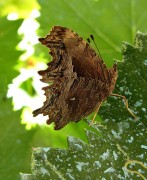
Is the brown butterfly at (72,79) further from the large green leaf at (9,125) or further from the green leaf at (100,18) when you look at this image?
the green leaf at (100,18)

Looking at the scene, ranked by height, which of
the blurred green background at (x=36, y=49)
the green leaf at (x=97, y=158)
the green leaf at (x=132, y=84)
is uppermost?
the blurred green background at (x=36, y=49)

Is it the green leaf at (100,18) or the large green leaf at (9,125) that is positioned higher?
the green leaf at (100,18)

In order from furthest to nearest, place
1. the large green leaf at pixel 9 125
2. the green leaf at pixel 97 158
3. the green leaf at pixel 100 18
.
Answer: the green leaf at pixel 100 18, the large green leaf at pixel 9 125, the green leaf at pixel 97 158

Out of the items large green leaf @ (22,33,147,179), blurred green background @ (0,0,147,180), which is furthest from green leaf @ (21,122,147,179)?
blurred green background @ (0,0,147,180)

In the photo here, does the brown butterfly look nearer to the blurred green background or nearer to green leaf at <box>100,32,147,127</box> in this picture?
green leaf at <box>100,32,147,127</box>

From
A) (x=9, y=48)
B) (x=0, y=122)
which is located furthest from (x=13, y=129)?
(x=9, y=48)

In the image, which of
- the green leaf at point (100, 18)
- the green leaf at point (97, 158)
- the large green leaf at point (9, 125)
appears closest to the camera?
the green leaf at point (97, 158)

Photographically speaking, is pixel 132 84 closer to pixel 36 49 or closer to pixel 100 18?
pixel 100 18

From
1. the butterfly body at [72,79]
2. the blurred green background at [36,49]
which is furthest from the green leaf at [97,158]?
the blurred green background at [36,49]

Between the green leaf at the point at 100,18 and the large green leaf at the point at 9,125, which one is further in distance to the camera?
the green leaf at the point at 100,18
